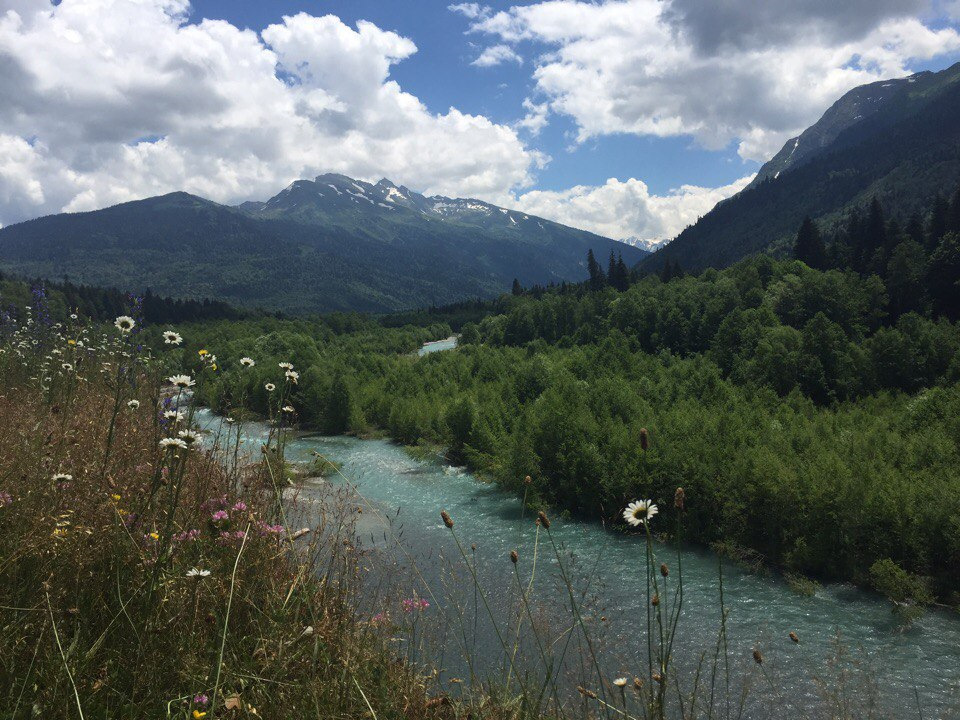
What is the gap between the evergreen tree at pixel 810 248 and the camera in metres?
66.4

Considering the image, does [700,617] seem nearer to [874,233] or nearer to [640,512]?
[640,512]

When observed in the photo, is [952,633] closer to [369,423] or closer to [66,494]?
[66,494]

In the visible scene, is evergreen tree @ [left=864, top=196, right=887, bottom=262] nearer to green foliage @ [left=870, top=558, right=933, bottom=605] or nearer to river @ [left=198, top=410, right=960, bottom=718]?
green foliage @ [left=870, top=558, right=933, bottom=605]

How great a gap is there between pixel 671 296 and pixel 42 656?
60.7 meters

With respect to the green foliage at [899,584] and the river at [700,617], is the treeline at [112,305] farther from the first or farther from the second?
the green foliage at [899,584]

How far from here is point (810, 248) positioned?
224ft

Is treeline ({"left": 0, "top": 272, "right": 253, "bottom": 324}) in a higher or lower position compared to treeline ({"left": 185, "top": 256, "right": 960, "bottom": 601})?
higher

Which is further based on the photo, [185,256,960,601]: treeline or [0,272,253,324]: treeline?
[0,272,253,324]: treeline

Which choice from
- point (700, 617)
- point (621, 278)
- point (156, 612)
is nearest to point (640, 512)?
point (156, 612)

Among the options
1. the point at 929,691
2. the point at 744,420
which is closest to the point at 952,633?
the point at 929,691

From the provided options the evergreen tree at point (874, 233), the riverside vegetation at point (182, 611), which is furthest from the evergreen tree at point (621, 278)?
the riverside vegetation at point (182, 611)

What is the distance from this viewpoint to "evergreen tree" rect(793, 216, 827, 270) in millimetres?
66375

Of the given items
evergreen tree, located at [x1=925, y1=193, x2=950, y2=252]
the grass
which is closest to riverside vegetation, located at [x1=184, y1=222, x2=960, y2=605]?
the grass

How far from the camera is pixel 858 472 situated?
20172mm
